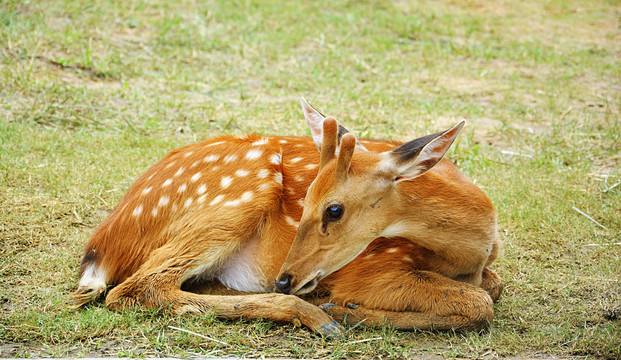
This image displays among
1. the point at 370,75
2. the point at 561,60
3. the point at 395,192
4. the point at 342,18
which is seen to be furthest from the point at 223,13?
the point at 395,192

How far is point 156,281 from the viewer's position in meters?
3.75

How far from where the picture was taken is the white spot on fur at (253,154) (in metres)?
4.13

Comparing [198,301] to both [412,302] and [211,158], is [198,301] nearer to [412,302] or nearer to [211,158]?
[211,158]

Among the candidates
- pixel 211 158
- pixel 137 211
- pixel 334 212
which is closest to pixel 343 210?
pixel 334 212

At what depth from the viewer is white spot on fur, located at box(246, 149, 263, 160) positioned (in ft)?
13.5

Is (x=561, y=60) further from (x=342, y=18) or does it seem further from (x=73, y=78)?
(x=73, y=78)

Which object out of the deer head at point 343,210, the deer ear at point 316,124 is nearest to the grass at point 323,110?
the deer head at point 343,210

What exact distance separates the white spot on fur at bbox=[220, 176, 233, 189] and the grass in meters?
0.84

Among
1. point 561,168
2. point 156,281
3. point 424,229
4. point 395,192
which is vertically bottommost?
point 561,168

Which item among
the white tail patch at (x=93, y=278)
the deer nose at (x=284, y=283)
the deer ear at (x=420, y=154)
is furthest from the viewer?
the white tail patch at (x=93, y=278)

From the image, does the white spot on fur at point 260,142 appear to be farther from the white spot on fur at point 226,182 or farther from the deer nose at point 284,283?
the deer nose at point 284,283

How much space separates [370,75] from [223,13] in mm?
2982

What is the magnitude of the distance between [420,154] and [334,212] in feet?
1.77

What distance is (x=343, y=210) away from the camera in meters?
3.50
